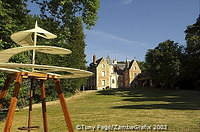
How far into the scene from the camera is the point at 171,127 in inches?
653

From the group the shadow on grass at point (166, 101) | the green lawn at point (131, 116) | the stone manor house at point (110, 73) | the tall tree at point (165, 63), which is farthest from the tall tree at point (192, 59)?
the stone manor house at point (110, 73)

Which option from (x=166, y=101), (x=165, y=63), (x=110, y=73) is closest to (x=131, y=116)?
(x=166, y=101)

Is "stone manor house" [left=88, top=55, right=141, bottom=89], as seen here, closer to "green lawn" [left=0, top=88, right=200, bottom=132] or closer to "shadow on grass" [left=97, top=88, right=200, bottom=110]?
"shadow on grass" [left=97, top=88, right=200, bottom=110]

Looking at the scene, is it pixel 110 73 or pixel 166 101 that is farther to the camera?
pixel 110 73

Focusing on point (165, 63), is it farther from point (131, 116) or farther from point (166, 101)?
point (131, 116)

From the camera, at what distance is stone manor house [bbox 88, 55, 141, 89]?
112 metres

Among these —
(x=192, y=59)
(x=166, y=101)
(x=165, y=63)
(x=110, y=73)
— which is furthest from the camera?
(x=110, y=73)

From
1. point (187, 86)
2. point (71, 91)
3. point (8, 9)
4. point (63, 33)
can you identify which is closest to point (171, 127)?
point (63, 33)

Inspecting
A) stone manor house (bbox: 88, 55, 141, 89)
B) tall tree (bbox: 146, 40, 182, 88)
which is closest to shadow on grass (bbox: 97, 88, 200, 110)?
tall tree (bbox: 146, 40, 182, 88)

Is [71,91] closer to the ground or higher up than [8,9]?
closer to the ground

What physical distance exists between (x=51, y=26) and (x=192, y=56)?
56079mm

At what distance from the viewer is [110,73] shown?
388 feet

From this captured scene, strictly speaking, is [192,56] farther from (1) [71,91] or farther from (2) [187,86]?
(1) [71,91]

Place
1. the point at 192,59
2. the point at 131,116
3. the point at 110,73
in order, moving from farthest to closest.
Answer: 1. the point at 110,73
2. the point at 192,59
3. the point at 131,116
